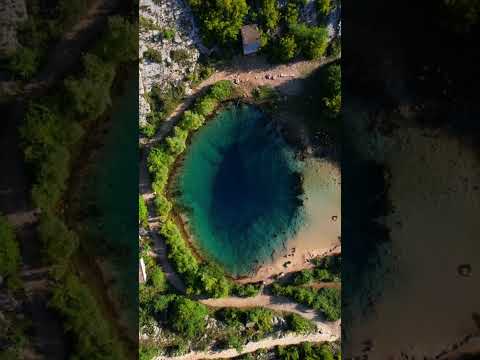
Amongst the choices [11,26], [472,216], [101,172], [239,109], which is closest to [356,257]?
[472,216]

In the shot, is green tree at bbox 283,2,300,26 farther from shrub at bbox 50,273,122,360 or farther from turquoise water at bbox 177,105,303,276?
shrub at bbox 50,273,122,360

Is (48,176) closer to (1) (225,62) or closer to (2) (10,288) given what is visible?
(2) (10,288)

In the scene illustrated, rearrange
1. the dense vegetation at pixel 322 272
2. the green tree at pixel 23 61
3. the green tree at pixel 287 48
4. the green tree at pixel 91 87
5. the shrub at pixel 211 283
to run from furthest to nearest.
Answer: the dense vegetation at pixel 322 272 → the shrub at pixel 211 283 → the green tree at pixel 287 48 → the green tree at pixel 23 61 → the green tree at pixel 91 87

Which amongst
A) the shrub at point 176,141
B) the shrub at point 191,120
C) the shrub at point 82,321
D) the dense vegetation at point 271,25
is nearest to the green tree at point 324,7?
the dense vegetation at point 271,25

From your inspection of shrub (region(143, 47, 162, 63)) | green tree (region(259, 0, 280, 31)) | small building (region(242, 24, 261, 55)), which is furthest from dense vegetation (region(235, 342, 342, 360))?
green tree (region(259, 0, 280, 31))

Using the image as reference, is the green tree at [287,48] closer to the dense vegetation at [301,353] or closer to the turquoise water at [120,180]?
the turquoise water at [120,180]

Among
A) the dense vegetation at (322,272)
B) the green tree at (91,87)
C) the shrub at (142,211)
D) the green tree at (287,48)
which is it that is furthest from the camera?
the dense vegetation at (322,272)

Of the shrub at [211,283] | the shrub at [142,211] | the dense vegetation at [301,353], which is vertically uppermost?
the shrub at [142,211]
